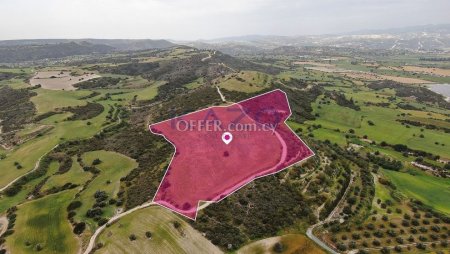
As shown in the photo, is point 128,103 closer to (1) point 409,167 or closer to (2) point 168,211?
(2) point 168,211

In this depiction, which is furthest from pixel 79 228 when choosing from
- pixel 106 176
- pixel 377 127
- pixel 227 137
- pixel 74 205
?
pixel 377 127

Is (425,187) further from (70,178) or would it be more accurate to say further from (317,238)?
(70,178)

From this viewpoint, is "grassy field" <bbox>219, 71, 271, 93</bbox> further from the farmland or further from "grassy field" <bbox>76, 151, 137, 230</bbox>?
"grassy field" <bbox>76, 151, 137, 230</bbox>

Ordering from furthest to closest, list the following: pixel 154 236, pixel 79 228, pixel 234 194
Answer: pixel 234 194 < pixel 79 228 < pixel 154 236

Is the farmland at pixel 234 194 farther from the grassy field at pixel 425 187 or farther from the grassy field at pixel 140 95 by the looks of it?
the grassy field at pixel 140 95

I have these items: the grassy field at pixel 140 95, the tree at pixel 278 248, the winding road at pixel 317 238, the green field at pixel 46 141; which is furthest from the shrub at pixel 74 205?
the grassy field at pixel 140 95
